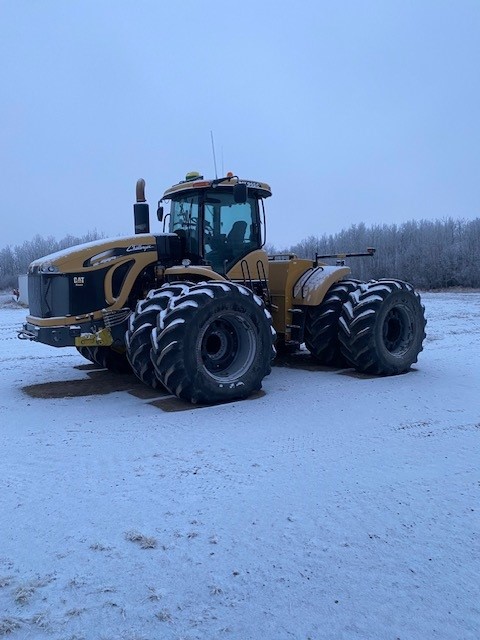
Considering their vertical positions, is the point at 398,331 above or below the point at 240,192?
below

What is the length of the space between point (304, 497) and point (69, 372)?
551 centimetres

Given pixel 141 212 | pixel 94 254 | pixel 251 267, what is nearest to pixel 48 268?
pixel 94 254

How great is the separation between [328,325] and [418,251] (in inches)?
1268

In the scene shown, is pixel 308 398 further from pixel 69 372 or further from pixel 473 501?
pixel 69 372

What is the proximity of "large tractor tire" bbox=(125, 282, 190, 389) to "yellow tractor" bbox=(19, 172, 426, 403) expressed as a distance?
0.04 feet

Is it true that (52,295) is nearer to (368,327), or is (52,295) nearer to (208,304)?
(208,304)

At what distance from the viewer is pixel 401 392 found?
6785 millimetres

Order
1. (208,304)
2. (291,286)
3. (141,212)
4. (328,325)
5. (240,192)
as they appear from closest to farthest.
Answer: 1. (208,304)
2. (240,192)
3. (141,212)
4. (328,325)
5. (291,286)

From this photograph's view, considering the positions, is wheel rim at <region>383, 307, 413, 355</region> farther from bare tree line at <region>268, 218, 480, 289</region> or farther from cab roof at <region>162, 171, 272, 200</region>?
bare tree line at <region>268, 218, 480, 289</region>

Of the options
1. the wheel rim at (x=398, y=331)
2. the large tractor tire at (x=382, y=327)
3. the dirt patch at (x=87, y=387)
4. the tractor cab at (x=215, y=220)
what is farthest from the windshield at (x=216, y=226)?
the wheel rim at (x=398, y=331)

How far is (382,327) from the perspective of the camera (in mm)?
8055

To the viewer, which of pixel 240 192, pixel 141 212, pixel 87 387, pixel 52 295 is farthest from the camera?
pixel 141 212

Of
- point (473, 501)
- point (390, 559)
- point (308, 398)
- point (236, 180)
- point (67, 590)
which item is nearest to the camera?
point (67, 590)

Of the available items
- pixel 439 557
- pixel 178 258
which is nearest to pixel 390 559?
pixel 439 557
